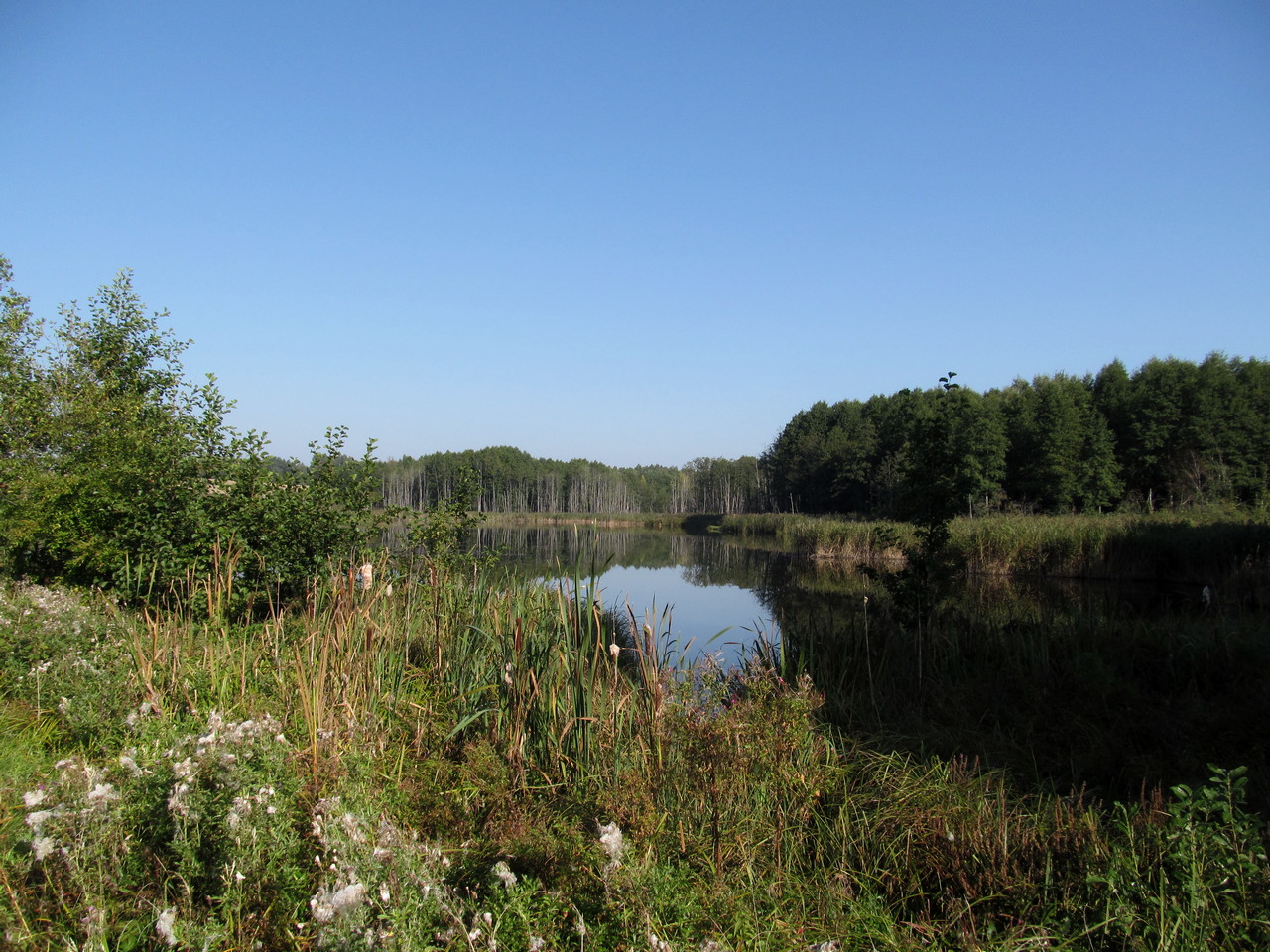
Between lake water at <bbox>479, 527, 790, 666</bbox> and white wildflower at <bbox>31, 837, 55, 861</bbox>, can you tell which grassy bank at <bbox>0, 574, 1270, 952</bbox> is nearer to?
white wildflower at <bbox>31, 837, 55, 861</bbox>

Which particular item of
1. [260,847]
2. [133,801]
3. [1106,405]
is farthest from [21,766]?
[1106,405]

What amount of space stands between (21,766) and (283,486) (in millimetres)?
4244

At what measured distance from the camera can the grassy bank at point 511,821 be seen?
2.20 m

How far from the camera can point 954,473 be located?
7.87 meters

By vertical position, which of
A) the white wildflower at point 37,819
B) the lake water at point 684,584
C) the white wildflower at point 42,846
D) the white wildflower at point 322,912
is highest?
the white wildflower at point 37,819

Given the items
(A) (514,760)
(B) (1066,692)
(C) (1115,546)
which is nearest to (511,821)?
(A) (514,760)

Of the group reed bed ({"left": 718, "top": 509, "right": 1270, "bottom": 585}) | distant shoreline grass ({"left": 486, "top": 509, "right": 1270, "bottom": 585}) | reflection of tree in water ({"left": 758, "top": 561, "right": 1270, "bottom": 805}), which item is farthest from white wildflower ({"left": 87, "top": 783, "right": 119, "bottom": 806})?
reed bed ({"left": 718, "top": 509, "right": 1270, "bottom": 585})

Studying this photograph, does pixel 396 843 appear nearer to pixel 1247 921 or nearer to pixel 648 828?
pixel 648 828

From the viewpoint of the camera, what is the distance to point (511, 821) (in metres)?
3.14

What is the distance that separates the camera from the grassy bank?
2.20 meters

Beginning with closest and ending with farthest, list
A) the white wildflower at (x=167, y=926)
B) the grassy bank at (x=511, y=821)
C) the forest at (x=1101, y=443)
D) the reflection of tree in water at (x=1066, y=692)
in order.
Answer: the white wildflower at (x=167, y=926) < the grassy bank at (x=511, y=821) < the reflection of tree in water at (x=1066, y=692) < the forest at (x=1101, y=443)

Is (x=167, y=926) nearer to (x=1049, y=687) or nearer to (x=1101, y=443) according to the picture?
(x=1049, y=687)

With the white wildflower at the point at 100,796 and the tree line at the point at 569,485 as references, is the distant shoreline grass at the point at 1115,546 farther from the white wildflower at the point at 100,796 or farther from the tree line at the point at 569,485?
the tree line at the point at 569,485

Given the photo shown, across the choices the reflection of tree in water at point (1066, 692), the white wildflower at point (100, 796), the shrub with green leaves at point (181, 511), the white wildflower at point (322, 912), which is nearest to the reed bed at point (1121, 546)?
the reflection of tree in water at point (1066, 692)
